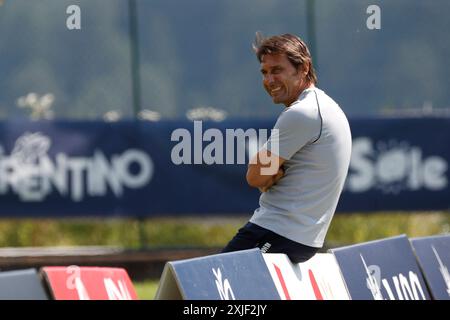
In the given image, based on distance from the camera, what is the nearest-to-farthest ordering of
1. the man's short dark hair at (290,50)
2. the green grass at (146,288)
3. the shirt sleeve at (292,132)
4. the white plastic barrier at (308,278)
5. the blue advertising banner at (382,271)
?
the white plastic barrier at (308,278) < the shirt sleeve at (292,132) < the man's short dark hair at (290,50) < the blue advertising banner at (382,271) < the green grass at (146,288)

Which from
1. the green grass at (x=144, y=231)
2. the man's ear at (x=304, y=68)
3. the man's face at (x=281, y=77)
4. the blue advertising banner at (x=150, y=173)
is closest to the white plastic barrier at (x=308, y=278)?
the man's face at (x=281, y=77)

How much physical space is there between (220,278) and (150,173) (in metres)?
6.71

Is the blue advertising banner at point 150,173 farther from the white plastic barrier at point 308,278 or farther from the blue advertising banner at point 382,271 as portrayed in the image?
the white plastic barrier at point 308,278

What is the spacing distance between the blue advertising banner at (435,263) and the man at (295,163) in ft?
3.89

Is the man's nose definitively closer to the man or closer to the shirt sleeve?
the man

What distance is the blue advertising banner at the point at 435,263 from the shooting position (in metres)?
7.39

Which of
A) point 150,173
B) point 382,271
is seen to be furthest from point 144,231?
point 382,271

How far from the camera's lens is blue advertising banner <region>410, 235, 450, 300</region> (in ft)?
24.2

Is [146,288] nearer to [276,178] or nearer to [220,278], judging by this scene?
[276,178]

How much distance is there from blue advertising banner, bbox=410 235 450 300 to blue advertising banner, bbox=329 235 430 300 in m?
0.05

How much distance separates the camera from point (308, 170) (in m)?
6.32

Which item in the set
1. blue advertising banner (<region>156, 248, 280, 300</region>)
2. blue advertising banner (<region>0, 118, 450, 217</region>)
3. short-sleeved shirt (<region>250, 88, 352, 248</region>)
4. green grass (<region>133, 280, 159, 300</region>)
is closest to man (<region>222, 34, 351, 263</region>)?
short-sleeved shirt (<region>250, 88, 352, 248</region>)

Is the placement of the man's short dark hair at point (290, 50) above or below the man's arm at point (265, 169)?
above
